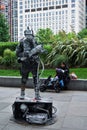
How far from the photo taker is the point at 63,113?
23.5 ft

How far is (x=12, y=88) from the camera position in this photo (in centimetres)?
1199

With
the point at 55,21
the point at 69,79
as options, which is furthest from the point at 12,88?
the point at 55,21

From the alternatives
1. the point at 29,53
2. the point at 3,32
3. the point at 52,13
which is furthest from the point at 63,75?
the point at 52,13

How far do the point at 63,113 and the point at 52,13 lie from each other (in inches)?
5322

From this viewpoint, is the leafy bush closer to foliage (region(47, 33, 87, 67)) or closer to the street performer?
foliage (region(47, 33, 87, 67))

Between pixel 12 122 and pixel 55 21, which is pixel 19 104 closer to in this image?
pixel 12 122

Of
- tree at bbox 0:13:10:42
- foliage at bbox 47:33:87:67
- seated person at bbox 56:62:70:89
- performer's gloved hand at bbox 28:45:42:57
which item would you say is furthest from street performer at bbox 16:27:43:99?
tree at bbox 0:13:10:42

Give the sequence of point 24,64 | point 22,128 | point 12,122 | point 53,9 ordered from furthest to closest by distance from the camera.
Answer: point 53,9
point 24,64
point 12,122
point 22,128

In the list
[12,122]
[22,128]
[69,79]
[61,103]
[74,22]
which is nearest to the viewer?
[22,128]

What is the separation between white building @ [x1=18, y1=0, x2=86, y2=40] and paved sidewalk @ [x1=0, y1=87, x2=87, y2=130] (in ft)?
406

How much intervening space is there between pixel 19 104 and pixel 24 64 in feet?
3.15

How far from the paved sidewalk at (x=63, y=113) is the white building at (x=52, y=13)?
124 m

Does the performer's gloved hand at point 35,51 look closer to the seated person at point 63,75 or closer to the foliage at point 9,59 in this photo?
the seated person at point 63,75

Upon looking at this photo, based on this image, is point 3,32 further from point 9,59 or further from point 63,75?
point 63,75
